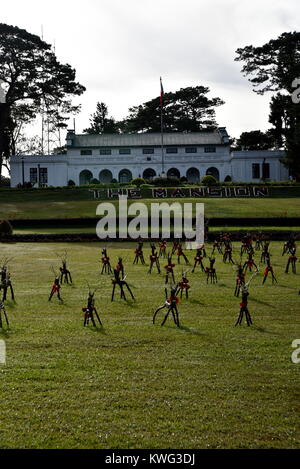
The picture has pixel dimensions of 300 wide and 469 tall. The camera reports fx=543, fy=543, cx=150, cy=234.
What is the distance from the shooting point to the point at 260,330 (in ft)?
34.5

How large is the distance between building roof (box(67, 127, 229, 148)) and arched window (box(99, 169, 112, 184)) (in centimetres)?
381

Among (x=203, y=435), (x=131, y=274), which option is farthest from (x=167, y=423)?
(x=131, y=274)

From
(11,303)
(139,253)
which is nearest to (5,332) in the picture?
(11,303)

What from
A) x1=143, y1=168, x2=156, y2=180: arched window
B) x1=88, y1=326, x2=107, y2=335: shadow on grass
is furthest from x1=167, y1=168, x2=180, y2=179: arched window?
x1=88, y1=326, x2=107, y2=335: shadow on grass

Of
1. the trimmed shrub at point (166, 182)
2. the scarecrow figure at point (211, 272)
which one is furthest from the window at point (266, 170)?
the scarecrow figure at point (211, 272)

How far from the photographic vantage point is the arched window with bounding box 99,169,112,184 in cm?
7475

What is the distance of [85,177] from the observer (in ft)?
246

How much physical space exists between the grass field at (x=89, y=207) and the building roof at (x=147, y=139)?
2125cm

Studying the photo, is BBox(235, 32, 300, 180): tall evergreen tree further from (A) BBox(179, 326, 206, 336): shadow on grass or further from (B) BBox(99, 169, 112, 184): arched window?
(A) BBox(179, 326, 206, 336): shadow on grass

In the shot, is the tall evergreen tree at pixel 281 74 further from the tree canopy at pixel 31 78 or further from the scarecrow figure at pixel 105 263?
the scarecrow figure at pixel 105 263

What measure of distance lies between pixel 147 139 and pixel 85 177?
32.8ft

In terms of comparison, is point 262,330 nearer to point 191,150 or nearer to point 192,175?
point 191,150
